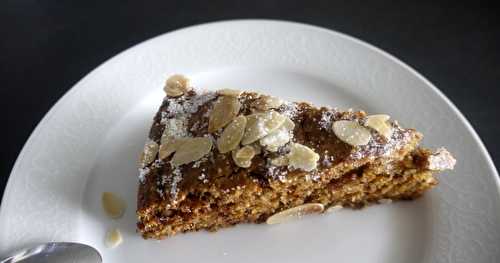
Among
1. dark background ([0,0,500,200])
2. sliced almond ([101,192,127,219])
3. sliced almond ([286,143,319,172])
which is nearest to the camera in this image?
sliced almond ([286,143,319,172])

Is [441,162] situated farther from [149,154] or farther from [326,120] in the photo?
[149,154]

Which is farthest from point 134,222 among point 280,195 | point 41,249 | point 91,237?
point 280,195

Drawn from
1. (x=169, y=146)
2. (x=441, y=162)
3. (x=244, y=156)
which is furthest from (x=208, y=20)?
(x=441, y=162)

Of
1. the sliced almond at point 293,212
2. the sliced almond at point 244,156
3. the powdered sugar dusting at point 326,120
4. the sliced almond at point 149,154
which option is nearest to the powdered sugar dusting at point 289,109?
the powdered sugar dusting at point 326,120

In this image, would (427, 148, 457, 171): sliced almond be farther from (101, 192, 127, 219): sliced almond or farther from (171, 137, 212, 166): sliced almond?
(101, 192, 127, 219): sliced almond

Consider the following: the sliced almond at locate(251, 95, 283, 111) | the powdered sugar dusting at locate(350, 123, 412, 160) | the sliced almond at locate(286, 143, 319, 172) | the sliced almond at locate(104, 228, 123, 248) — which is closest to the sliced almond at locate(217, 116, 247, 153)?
the sliced almond at locate(251, 95, 283, 111)

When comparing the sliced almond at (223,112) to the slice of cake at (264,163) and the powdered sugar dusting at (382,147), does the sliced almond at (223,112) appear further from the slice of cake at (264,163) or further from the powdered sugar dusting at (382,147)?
the powdered sugar dusting at (382,147)
